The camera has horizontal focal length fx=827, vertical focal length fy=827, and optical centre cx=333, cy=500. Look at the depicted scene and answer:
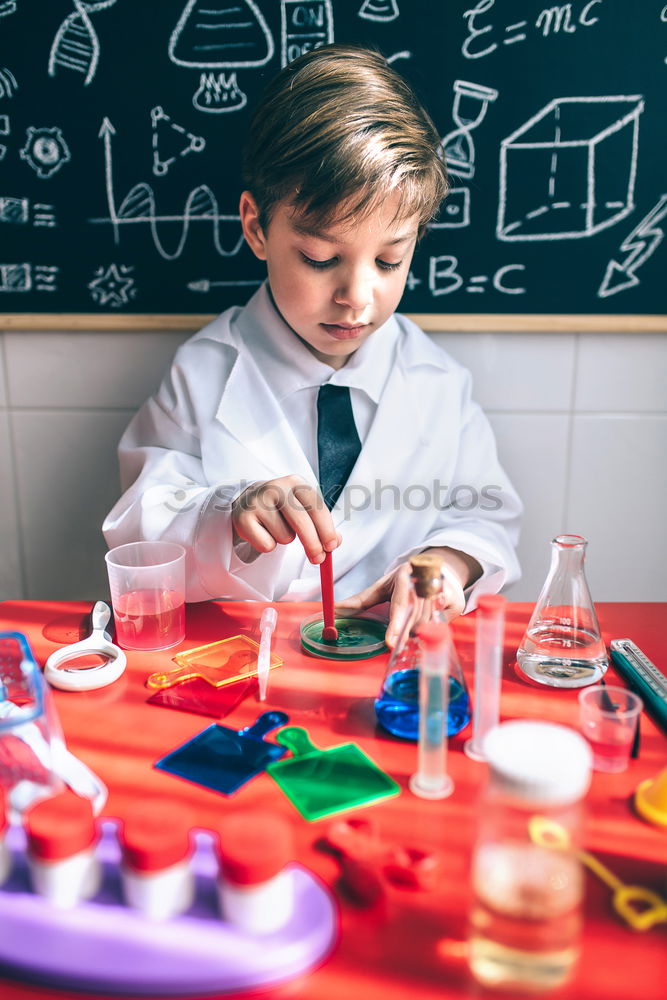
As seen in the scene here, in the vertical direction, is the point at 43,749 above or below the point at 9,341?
below

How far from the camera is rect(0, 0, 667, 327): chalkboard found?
51.6 inches

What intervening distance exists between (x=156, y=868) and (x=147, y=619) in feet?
1.39

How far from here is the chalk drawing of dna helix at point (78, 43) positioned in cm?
132

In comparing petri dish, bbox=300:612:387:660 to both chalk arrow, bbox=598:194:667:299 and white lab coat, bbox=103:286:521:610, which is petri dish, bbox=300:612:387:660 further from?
chalk arrow, bbox=598:194:667:299

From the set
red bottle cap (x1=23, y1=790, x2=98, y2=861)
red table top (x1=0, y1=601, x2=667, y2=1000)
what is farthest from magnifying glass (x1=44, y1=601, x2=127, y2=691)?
red bottle cap (x1=23, y1=790, x2=98, y2=861)

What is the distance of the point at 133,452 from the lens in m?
1.26

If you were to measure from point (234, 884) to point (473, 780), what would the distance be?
0.25 metres

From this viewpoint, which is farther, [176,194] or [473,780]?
[176,194]

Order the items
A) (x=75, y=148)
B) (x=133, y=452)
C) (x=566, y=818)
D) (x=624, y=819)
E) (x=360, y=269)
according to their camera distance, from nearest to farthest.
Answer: (x=566, y=818)
(x=624, y=819)
(x=360, y=269)
(x=133, y=452)
(x=75, y=148)

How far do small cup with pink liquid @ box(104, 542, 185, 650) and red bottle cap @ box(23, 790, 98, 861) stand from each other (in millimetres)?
363

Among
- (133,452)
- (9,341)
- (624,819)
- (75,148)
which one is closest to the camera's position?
(624,819)

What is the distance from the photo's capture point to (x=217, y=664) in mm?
879

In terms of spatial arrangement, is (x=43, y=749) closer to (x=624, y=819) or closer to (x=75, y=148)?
(x=624, y=819)

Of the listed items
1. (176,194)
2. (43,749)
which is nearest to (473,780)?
(43,749)
